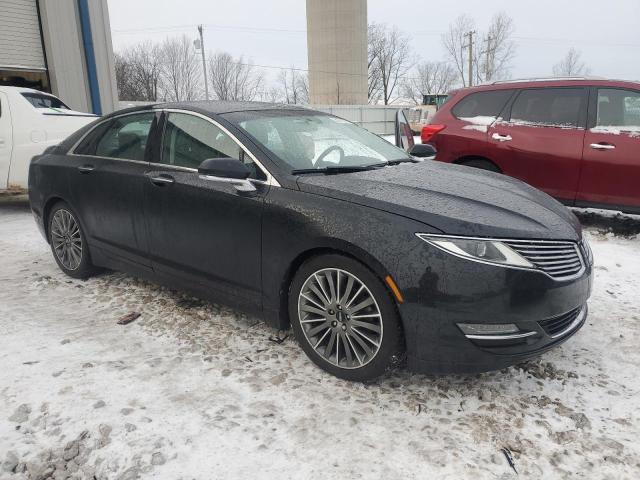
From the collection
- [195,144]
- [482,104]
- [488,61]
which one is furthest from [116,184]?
[488,61]

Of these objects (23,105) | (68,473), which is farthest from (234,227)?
(23,105)

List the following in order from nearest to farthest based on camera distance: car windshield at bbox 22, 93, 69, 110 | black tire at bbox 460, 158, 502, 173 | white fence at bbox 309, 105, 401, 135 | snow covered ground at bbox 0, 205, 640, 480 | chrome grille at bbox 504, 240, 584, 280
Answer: snow covered ground at bbox 0, 205, 640, 480
chrome grille at bbox 504, 240, 584, 280
black tire at bbox 460, 158, 502, 173
car windshield at bbox 22, 93, 69, 110
white fence at bbox 309, 105, 401, 135

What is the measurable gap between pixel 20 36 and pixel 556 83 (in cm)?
1220

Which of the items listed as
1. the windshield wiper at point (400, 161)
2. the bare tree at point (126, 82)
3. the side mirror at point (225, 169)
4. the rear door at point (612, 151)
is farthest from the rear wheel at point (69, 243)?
the bare tree at point (126, 82)

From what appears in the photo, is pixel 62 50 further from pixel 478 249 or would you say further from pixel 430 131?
pixel 478 249

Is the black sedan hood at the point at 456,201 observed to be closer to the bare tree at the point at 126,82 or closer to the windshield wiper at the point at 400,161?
the windshield wiper at the point at 400,161

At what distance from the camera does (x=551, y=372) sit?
289 centimetres

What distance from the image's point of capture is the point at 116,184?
12.5 feet

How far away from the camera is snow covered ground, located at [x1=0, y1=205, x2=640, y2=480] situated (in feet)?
7.10

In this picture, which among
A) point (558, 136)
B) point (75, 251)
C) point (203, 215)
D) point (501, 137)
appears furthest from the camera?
point (501, 137)

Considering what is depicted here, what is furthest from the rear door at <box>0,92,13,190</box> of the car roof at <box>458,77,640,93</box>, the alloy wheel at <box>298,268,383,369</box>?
the car roof at <box>458,77,640,93</box>

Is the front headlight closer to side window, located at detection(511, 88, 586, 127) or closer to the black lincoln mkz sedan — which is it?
the black lincoln mkz sedan

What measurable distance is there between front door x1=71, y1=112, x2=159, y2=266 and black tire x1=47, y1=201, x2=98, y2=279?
0.12m

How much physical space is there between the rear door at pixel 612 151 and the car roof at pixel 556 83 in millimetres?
69
